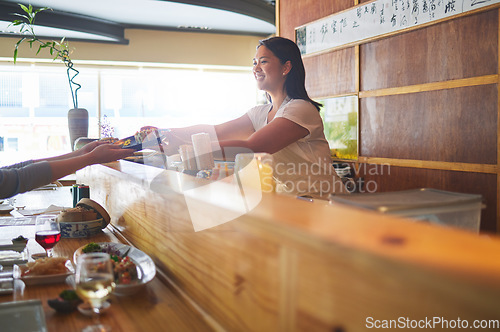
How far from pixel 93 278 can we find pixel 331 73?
147 inches

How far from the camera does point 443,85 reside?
3.22 metres

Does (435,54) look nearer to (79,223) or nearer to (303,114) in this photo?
(303,114)

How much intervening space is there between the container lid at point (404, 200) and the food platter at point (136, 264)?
62cm

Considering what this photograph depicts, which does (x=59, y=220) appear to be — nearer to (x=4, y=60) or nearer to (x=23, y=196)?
(x=23, y=196)

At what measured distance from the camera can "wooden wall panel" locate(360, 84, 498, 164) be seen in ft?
9.70

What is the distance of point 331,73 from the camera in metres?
4.43

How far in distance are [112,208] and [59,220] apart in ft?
1.05

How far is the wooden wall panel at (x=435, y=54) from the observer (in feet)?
9.59

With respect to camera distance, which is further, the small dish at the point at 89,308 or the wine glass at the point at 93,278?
the small dish at the point at 89,308

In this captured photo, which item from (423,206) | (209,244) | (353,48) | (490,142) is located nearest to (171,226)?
(209,244)

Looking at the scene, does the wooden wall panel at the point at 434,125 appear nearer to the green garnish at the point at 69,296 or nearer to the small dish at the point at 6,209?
the green garnish at the point at 69,296

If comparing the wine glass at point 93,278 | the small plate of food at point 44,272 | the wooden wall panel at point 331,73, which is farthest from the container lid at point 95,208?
the wooden wall panel at point 331,73

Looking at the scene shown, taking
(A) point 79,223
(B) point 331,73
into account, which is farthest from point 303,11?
(A) point 79,223

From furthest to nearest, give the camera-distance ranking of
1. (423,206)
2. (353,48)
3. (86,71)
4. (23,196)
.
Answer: (86,71), (353,48), (23,196), (423,206)
